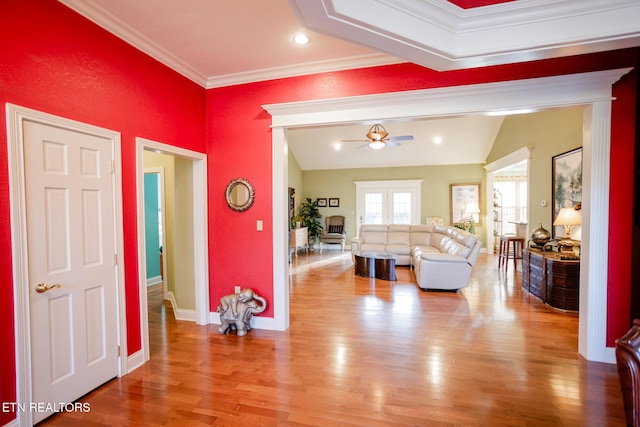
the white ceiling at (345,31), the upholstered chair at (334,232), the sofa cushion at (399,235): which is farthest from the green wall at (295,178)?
the white ceiling at (345,31)

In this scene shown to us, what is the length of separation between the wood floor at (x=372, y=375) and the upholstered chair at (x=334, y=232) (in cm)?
540

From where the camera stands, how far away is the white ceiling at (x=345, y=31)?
1.64m

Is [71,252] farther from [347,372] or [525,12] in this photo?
[525,12]

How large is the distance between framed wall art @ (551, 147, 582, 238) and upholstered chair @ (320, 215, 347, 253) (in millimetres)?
5552

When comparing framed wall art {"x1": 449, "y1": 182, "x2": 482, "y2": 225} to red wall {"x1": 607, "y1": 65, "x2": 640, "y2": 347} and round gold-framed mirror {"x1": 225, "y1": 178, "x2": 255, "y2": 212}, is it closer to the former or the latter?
red wall {"x1": 607, "y1": 65, "x2": 640, "y2": 347}

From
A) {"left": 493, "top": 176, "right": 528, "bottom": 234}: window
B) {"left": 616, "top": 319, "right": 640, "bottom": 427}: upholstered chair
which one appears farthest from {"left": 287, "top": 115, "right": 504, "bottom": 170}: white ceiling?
{"left": 616, "top": 319, "right": 640, "bottom": 427}: upholstered chair

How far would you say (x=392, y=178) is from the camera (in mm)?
9453

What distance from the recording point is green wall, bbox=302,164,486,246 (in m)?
9.00

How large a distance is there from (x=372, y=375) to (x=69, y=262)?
8.17ft

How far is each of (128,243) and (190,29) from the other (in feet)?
6.38

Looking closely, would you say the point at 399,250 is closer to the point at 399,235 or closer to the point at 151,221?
the point at 399,235

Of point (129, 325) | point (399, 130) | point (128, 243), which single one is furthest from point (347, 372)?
point (399, 130)

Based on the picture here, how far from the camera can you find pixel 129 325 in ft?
8.48

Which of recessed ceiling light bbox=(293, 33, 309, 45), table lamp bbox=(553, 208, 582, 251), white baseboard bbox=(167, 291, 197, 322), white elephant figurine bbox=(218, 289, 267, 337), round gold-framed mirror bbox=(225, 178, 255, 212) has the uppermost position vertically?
recessed ceiling light bbox=(293, 33, 309, 45)
